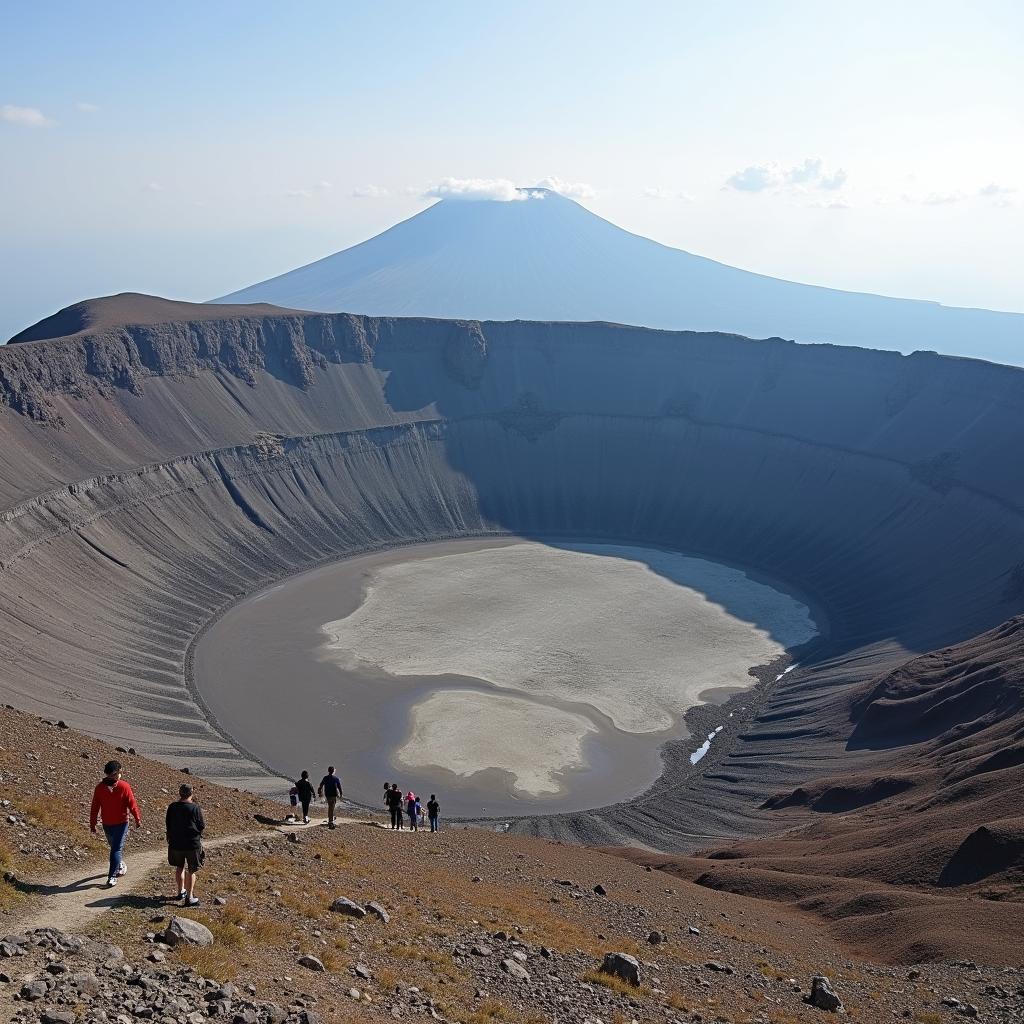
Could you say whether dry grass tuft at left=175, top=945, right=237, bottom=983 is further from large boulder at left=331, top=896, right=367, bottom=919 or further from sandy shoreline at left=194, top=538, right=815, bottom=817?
sandy shoreline at left=194, top=538, right=815, bottom=817

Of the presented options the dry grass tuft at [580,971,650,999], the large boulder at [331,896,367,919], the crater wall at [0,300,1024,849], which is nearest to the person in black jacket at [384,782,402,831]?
the large boulder at [331,896,367,919]

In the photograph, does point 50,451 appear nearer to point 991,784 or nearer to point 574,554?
point 574,554

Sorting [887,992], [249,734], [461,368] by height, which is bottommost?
[249,734]

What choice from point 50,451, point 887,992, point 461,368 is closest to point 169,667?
point 50,451

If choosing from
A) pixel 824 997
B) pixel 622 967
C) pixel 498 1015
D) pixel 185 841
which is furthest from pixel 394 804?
pixel 498 1015

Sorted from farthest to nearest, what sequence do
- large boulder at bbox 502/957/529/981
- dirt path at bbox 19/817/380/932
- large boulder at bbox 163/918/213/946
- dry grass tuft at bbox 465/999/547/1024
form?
large boulder at bbox 502/957/529/981
dry grass tuft at bbox 465/999/547/1024
dirt path at bbox 19/817/380/932
large boulder at bbox 163/918/213/946

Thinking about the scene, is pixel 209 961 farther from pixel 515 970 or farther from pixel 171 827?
pixel 515 970

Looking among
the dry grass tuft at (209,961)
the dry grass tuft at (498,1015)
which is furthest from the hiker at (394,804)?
the dry grass tuft at (209,961)
